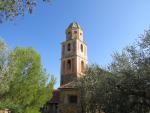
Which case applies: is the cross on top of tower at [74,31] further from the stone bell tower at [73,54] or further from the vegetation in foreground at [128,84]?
the vegetation in foreground at [128,84]

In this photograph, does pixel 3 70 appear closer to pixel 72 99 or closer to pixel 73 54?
pixel 72 99

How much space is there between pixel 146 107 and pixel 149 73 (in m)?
5.44

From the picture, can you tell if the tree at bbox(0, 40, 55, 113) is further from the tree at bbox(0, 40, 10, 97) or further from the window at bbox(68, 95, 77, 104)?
the window at bbox(68, 95, 77, 104)

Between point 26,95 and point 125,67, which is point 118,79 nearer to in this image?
point 125,67

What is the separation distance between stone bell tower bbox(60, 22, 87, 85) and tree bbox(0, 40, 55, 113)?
2112cm

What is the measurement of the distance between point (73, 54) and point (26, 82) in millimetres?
28751

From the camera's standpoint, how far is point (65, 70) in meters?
70.3

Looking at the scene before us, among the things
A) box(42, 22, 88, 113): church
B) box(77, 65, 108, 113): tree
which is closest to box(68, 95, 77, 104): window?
box(77, 65, 108, 113): tree

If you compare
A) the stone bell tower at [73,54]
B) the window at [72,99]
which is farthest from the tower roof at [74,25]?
the window at [72,99]

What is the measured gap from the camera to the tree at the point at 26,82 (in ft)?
133

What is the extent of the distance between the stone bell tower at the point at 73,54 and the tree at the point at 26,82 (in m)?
21.1

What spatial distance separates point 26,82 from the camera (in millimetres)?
42719

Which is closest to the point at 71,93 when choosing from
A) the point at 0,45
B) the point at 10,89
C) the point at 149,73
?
the point at 10,89

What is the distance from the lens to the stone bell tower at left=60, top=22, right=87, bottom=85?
6864 cm
